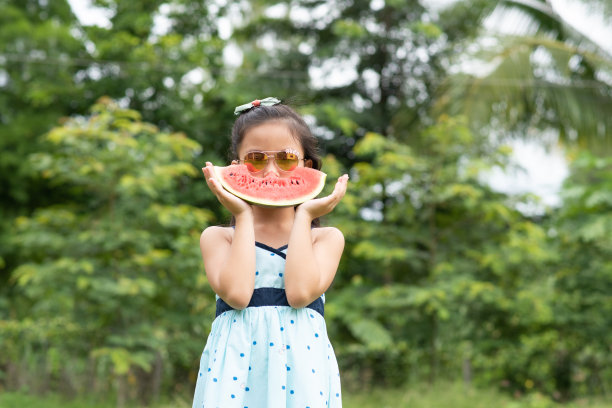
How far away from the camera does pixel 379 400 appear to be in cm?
770

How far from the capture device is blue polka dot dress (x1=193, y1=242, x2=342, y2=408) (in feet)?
6.76

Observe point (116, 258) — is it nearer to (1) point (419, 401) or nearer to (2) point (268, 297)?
(1) point (419, 401)

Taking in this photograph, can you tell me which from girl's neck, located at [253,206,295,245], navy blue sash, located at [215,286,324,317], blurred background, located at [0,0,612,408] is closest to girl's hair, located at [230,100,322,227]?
girl's neck, located at [253,206,295,245]

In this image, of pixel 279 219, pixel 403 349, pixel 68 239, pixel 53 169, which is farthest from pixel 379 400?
pixel 279 219

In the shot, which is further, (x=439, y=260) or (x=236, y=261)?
(x=439, y=260)

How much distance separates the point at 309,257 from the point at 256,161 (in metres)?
0.39

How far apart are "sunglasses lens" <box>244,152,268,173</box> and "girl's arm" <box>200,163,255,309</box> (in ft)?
0.46

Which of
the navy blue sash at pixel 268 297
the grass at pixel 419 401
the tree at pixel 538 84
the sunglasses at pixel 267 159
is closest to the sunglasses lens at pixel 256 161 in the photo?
the sunglasses at pixel 267 159

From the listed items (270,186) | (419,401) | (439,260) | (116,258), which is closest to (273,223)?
(270,186)

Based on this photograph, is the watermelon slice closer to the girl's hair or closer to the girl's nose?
the girl's nose

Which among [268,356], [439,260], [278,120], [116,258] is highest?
[278,120]

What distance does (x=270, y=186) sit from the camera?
2223mm

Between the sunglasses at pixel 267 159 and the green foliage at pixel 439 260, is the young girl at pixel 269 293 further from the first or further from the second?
the green foliage at pixel 439 260

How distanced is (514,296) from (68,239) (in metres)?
4.99
